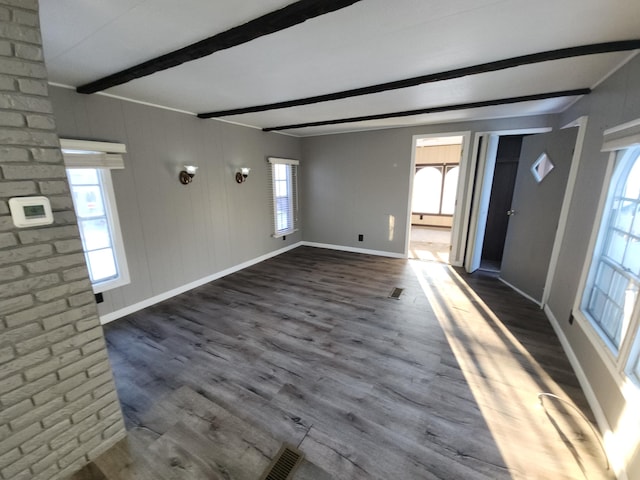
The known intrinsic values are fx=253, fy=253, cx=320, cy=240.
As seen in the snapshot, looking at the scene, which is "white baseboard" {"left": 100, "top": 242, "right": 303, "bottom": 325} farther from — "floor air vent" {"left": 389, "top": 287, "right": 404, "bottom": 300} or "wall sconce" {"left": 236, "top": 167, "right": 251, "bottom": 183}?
"floor air vent" {"left": 389, "top": 287, "right": 404, "bottom": 300}

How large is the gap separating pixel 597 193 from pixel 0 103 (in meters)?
3.83

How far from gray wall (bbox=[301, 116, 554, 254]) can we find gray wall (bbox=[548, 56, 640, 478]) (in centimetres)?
185

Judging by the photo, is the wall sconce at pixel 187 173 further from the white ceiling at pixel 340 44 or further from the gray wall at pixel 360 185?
the gray wall at pixel 360 185

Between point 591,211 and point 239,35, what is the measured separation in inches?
121

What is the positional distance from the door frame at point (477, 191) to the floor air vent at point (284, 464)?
3.98 m

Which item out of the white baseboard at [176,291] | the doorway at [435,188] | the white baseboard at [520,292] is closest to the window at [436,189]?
the doorway at [435,188]

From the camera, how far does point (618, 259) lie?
1834mm

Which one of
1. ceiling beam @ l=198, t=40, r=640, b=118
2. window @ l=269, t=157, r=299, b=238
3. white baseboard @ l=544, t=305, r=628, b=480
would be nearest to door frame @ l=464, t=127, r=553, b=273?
white baseboard @ l=544, t=305, r=628, b=480

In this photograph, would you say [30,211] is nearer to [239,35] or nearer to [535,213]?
[239,35]

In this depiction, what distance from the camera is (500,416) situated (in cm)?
172

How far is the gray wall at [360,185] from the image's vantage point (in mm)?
4754

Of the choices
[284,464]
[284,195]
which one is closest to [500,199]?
[284,195]

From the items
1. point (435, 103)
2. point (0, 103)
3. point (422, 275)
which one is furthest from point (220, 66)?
point (422, 275)

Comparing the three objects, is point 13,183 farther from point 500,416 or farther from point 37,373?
point 500,416
